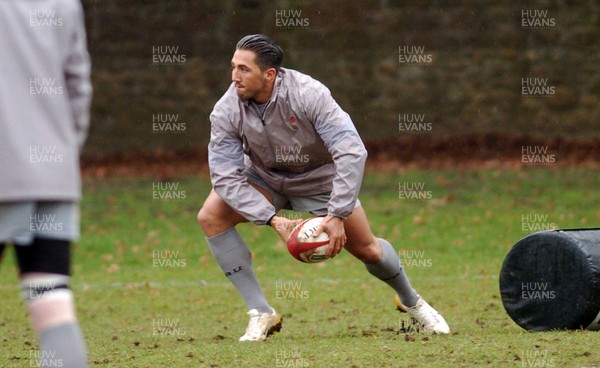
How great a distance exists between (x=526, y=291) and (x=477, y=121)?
11884mm

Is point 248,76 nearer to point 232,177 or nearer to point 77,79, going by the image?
point 232,177

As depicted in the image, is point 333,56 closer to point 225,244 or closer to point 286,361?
point 225,244

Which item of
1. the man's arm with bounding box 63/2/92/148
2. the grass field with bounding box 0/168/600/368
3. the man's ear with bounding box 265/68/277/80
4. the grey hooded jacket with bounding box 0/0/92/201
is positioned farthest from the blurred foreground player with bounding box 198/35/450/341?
the grey hooded jacket with bounding box 0/0/92/201

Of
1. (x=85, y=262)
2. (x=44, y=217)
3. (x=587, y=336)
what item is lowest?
(x=85, y=262)

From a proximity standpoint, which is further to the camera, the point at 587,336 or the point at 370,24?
the point at 370,24

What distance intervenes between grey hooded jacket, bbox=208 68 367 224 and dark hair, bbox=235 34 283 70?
5.3 inches

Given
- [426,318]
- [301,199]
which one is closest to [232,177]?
[301,199]

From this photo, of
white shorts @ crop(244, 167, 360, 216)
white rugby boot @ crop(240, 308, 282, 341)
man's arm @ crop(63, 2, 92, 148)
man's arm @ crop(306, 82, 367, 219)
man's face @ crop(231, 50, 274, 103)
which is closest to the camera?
man's arm @ crop(63, 2, 92, 148)

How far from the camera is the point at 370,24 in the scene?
19266mm

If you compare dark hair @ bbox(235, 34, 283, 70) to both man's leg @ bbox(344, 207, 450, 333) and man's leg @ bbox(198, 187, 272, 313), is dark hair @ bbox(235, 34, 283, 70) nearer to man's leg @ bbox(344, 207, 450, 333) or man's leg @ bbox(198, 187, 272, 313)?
man's leg @ bbox(198, 187, 272, 313)

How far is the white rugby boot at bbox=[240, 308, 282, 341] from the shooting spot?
7.63m

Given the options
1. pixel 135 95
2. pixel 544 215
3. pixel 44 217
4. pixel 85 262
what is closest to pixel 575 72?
pixel 544 215

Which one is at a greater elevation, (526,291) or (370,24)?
(370,24)

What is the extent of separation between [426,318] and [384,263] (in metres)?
0.51
